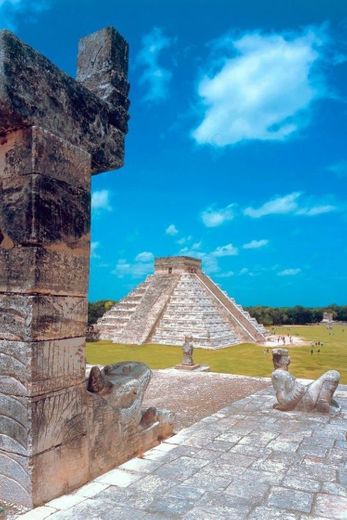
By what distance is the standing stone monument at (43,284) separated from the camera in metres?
3.98

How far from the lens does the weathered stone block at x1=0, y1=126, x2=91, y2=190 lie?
4199 millimetres

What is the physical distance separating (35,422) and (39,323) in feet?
2.95

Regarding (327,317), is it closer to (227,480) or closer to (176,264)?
(176,264)

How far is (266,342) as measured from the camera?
32062mm

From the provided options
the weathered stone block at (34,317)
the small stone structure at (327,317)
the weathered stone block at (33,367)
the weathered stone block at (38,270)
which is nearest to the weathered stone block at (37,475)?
the weathered stone block at (33,367)

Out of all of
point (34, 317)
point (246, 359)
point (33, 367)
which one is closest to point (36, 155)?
point (34, 317)

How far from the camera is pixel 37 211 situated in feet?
13.5

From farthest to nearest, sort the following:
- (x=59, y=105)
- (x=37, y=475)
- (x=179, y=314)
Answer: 1. (x=179, y=314)
2. (x=59, y=105)
3. (x=37, y=475)

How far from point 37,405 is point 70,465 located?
2.84 feet

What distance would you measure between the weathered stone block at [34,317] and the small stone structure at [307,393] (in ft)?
18.4

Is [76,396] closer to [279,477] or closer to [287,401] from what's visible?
[279,477]

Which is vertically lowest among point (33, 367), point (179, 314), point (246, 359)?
point (246, 359)

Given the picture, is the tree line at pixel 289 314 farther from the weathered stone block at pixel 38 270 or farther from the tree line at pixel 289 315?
the weathered stone block at pixel 38 270

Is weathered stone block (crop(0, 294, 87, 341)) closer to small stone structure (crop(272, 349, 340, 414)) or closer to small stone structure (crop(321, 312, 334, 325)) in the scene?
small stone structure (crop(272, 349, 340, 414))
